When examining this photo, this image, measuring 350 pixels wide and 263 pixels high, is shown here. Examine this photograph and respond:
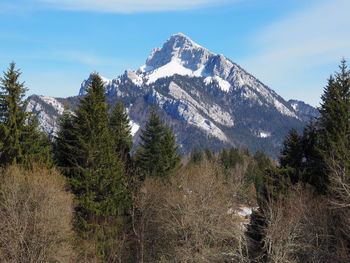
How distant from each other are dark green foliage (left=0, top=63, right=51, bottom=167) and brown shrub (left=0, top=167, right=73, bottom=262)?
192 centimetres

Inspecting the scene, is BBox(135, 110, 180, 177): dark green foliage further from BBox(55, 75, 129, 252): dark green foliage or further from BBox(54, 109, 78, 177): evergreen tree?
BBox(55, 75, 129, 252): dark green foliage

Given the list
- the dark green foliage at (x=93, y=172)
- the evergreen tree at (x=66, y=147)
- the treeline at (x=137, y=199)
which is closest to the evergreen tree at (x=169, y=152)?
the treeline at (x=137, y=199)

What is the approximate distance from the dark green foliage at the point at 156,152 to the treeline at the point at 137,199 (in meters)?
6.27

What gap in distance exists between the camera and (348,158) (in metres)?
27.5

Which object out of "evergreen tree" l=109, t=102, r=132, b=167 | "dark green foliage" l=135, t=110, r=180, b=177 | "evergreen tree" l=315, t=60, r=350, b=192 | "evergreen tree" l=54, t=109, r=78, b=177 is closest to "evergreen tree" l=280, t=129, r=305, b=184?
"evergreen tree" l=315, t=60, r=350, b=192

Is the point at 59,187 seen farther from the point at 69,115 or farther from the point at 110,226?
the point at 69,115

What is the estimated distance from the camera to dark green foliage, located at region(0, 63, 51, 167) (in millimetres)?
30031

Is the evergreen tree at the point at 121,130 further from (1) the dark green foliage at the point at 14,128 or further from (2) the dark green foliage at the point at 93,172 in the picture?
(1) the dark green foliage at the point at 14,128

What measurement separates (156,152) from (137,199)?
1008 cm

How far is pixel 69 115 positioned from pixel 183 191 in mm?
14697

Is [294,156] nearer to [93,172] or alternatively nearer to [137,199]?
[137,199]

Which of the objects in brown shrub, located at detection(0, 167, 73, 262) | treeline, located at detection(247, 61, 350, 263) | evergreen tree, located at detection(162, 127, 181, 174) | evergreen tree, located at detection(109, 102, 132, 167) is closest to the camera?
treeline, located at detection(247, 61, 350, 263)

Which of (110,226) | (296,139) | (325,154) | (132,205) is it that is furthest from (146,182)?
(325,154)

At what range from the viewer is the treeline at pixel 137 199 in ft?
85.6
